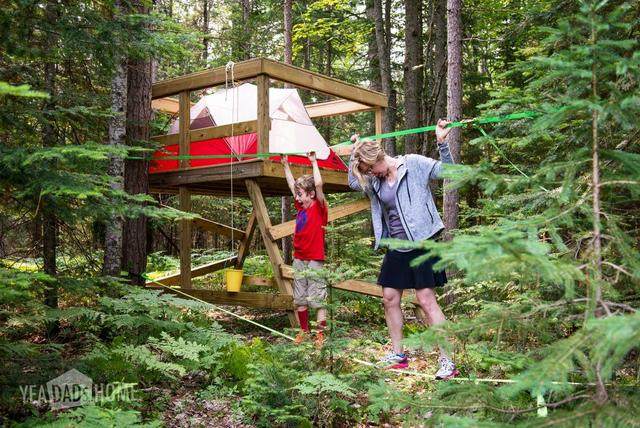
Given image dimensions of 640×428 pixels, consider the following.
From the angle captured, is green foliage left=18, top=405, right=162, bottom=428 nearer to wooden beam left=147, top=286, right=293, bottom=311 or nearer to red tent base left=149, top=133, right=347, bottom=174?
wooden beam left=147, top=286, right=293, bottom=311

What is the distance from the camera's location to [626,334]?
1498mm

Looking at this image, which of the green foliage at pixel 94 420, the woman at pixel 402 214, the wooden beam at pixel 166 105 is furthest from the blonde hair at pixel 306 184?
the wooden beam at pixel 166 105

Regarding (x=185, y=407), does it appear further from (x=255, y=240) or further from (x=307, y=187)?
(x=255, y=240)

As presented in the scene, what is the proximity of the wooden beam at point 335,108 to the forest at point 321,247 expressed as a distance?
0.14 feet

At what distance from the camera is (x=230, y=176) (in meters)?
7.17

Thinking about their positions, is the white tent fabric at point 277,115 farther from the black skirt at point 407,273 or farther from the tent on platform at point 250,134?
the black skirt at point 407,273

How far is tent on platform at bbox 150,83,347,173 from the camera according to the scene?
7793mm

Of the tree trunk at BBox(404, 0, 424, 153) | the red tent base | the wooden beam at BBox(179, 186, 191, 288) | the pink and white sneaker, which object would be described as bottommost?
the pink and white sneaker

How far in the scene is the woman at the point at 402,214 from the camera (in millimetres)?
4320

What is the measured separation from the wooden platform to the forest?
1.6 inches

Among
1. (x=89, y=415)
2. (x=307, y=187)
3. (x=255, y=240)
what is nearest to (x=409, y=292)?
(x=307, y=187)

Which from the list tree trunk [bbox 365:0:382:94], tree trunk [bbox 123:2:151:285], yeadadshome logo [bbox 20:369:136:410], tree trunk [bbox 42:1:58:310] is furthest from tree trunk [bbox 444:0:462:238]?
tree trunk [bbox 365:0:382:94]

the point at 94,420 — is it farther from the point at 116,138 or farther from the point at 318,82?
the point at 318,82

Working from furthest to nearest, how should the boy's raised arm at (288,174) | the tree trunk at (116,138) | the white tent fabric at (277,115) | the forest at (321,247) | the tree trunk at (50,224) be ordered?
the white tent fabric at (277,115), the boy's raised arm at (288,174), the tree trunk at (116,138), the tree trunk at (50,224), the forest at (321,247)
